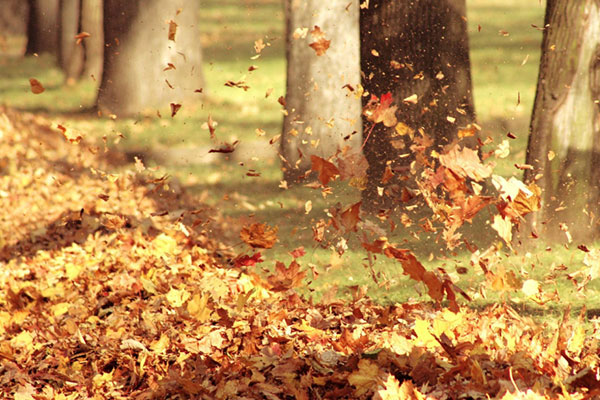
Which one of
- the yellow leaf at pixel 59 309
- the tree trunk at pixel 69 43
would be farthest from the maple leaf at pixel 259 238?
the tree trunk at pixel 69 43

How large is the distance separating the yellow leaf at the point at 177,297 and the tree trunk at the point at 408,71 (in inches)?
84.2

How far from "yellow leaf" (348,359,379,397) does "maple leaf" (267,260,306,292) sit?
163 cm

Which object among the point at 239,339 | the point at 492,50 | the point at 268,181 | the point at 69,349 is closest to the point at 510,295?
the point at 239,339

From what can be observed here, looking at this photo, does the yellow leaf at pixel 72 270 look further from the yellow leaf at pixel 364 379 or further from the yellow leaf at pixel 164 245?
the yellow leaf at pixel 364 379

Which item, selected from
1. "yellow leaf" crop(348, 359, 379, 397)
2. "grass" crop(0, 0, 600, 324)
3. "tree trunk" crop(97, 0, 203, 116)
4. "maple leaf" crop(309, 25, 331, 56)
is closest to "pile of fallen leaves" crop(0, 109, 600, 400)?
"yellow leaf" crop(348, 359, 379, 397)

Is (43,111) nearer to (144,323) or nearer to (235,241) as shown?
(235,241)

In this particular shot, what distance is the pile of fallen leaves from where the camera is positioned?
346 centimetres

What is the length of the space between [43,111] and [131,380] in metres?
10.5

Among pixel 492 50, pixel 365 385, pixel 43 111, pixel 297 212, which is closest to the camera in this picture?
pixel 365 385

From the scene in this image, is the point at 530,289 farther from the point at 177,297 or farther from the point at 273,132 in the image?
the point at 273,132

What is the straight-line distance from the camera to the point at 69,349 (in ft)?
13.8

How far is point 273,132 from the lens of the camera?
11.6 metres

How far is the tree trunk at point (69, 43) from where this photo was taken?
1614 centimetres

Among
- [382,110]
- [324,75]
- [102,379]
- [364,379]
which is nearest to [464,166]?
[382,110]
